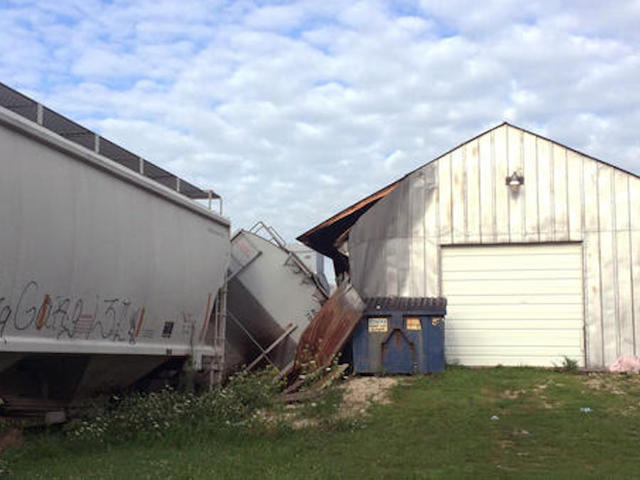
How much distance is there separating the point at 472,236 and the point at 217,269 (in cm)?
600

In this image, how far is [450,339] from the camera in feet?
55.0

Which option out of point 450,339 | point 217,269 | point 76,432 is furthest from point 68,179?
point 450,339

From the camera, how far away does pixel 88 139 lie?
1012 cm

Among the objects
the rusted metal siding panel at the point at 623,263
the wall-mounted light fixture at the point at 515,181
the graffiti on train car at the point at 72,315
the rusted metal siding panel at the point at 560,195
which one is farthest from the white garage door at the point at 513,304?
the graffiti on train car at the point at 72,315

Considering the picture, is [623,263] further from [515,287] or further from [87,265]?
[87,265]

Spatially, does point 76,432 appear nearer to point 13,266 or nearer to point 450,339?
point 13,266

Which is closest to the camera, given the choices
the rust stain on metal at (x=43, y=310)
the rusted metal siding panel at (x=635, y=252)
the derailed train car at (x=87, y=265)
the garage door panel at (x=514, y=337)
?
the derailed train car at (x=87, y=265)

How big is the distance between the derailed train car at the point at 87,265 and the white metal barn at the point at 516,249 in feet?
17.2

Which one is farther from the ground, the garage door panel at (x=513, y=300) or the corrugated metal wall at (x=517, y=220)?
the corrugated metal wall at (x=517, y=220)

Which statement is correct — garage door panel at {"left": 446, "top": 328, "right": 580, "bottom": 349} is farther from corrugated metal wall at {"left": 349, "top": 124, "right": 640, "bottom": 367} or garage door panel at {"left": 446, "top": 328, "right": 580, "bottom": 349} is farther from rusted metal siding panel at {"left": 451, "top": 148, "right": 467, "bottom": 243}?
rusted metal siding panel at {"left": 451, "top": 148, "right": 467, "bottom": 243}

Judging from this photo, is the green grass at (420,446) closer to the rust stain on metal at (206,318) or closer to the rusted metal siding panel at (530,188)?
the rust stain on metal at (206,318)

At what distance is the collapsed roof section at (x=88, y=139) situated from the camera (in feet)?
28.1

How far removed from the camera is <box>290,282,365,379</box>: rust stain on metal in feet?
48.4

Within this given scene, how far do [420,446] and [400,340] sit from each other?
5201 mm
